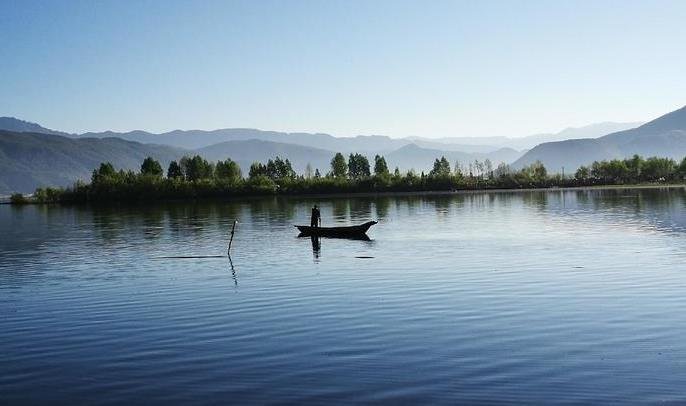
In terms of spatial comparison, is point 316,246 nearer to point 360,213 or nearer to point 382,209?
point 360,213

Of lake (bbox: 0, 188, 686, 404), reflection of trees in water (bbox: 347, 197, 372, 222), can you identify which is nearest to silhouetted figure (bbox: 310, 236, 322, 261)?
lake (bbox: 0, 188, 686, 404)

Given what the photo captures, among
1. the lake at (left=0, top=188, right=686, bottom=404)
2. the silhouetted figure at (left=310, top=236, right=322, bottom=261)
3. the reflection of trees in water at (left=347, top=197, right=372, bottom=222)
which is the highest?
→ the reflection of trees in water at (left=347, top=197, right=372, bottom=222)

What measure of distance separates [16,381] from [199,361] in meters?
4.88

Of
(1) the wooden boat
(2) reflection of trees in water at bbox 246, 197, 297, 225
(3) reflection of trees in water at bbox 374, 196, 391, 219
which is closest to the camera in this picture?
Result: (1) the wooden boat

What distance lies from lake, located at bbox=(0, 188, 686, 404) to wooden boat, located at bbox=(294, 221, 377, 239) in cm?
1235

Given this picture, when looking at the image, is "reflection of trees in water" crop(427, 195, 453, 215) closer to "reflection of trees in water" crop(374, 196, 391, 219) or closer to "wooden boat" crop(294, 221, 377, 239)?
"reflection of trees in water" crop(374, 196, 391, 219)

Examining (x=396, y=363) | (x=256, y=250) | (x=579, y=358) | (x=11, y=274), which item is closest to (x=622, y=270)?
(x=579, y=358)

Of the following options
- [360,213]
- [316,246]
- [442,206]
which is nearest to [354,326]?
[316,246]

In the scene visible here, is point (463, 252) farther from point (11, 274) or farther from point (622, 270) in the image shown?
point (11, 274)

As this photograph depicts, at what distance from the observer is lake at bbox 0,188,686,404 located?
16906mm

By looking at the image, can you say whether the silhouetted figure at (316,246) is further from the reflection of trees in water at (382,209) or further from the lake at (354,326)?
the reflection of trees in water at (382,209)

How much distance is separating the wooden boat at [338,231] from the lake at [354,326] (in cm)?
1235

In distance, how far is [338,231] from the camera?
63812 mm

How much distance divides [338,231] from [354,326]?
4003 centimetres
